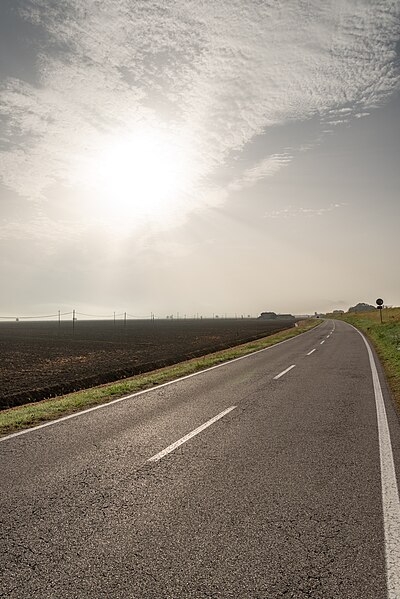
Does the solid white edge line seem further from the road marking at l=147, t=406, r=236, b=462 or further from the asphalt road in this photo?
the road marking at l=147, t=406, r=236, b=462

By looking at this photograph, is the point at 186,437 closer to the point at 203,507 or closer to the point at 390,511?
the point at 203,507

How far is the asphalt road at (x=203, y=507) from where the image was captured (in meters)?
3.10

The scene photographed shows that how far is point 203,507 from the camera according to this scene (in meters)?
4.29

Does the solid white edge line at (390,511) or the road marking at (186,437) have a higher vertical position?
the road marking at (186,437)

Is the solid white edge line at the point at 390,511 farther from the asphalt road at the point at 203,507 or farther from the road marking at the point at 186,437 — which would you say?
the road marking at the point at 186,437

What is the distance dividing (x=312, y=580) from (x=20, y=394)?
39.8ft

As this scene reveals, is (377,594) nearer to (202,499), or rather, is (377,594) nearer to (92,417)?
(202,499)

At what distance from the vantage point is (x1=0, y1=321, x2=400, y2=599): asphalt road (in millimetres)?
3098

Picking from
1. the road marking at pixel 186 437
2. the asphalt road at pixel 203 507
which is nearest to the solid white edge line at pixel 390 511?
the asphalt road at pixel 203 507

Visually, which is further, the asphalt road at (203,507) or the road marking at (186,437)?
the road marking at (186,437)

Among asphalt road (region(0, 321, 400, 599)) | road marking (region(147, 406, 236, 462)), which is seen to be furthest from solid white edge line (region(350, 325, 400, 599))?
road marking (region(147, 406, 236, 462))

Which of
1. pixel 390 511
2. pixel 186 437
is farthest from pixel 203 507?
pixel 186 437

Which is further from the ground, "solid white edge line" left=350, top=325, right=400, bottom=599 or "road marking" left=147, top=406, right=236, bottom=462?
"road marking" left=147, top=406, right=236, bottom=462

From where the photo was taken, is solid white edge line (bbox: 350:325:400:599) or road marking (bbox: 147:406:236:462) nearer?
solid white edge line (bbox: 350:325:400:599)
